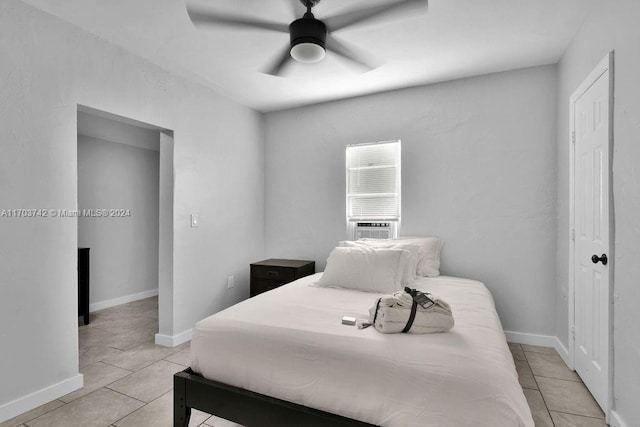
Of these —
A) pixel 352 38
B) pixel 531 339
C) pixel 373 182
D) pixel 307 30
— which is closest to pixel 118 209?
pixel 373 182

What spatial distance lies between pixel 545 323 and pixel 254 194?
3.34 m

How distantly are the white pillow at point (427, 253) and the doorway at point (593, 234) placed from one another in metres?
1.05

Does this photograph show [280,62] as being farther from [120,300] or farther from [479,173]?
[120,300]

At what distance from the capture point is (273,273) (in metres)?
3.68

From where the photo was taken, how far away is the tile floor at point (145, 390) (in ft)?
6.51

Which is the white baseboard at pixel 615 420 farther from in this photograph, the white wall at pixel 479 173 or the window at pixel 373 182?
the window at pixel 373 182

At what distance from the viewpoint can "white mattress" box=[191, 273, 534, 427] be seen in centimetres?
129

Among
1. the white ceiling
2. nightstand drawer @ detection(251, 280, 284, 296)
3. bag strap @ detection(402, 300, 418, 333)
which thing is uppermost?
the white ceiling

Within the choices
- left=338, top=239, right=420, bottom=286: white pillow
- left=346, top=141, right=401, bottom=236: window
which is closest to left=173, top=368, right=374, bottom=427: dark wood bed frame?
left=338, top=239, right=420, bottom=286: white pillow

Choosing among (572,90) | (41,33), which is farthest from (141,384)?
(572,90)

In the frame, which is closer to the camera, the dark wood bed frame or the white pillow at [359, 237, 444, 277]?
the dark wood bed frame

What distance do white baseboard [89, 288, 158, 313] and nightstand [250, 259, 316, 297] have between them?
2210mm

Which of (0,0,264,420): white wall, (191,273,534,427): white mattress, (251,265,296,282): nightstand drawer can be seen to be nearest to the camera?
(191,273,534,427): white mattress

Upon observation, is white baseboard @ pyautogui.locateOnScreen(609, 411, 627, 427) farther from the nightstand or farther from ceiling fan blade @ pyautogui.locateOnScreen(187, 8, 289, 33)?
ceiling fan blade @ pyautogui.locateOnScreen(187, 8, 289, 33)
